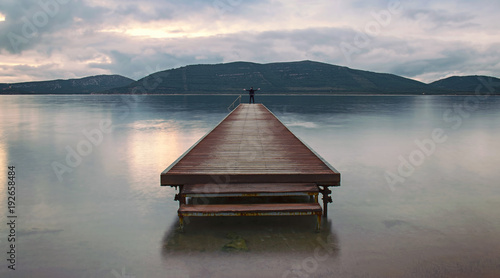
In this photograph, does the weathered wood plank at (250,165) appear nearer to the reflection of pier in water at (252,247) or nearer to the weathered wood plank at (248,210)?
the weathered wood plank at (248,210)

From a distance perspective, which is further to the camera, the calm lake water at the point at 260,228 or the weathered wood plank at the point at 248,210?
the weathered wood plank at the point at 248,210

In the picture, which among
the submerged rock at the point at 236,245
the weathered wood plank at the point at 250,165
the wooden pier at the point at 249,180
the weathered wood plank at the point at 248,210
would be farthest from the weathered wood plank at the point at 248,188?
the submerged rock at the point at 236,245

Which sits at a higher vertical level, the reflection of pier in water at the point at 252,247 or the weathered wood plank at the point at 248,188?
the weathered wood plank at the point at 248,188

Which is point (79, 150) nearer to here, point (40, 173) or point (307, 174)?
point (40, 173)

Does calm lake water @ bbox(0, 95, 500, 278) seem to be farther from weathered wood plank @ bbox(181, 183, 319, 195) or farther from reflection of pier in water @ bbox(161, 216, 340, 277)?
weathered wood plank @ bbox(181, 183, 319, 195)

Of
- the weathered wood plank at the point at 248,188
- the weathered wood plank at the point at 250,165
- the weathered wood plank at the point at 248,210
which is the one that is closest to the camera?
the weathered wood plank at the point at 248,210

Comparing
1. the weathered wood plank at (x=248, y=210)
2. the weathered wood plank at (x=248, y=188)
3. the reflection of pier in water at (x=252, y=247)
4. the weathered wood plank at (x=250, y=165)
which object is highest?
the weathered wood plank at (x=250, y=165)

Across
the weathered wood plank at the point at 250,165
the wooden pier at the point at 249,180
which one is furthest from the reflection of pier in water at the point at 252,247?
the weathered wood plank at the point at 250,165

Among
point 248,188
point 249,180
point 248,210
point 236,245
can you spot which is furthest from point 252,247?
point 249,180

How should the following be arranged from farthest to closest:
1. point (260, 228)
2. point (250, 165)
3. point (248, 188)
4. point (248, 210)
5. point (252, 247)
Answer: point (250, 165), point (248, 188), point (260, 228), point (248, 210), point (252, 247)

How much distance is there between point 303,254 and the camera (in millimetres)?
5480

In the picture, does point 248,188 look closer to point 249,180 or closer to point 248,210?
point 249,180

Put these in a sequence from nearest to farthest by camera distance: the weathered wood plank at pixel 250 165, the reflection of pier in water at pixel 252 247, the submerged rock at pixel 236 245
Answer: the reflection of pier in water at pixel 252 247 < the submerged rock at pixel 236 245 < the weathered wood plank at pixel 250 165

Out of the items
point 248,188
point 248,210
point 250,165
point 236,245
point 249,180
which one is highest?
point 250,165
